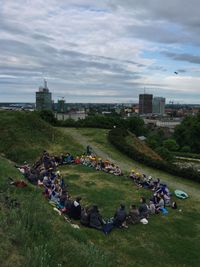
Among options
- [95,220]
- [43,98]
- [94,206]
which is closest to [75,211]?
[94,206]

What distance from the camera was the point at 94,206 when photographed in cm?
1600

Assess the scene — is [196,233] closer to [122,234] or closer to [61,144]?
[122,234]

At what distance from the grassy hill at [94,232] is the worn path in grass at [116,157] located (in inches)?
3.1

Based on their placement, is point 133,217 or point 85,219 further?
point 133,217

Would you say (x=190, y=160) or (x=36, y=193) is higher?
(x=36, y=193)

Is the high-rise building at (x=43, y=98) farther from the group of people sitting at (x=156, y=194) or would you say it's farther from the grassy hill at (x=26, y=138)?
the group of people sitting at (x=156, y=194)

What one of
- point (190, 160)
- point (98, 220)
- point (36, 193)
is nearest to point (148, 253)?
point (98, 220)

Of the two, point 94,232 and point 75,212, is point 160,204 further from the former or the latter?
point 94,232

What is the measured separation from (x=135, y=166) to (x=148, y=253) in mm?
15652

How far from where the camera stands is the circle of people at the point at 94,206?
15867 mm

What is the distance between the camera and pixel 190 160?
50.9 m

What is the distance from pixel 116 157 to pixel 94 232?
16.6 m

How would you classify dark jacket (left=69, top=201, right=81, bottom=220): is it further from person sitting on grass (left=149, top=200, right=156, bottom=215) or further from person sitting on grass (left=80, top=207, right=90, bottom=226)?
person sitting on grass (left=149, top=200, right=156, bottom=215)

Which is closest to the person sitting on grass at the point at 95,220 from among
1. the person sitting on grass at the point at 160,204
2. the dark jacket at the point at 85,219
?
the dark jacket at the point at 85,219
